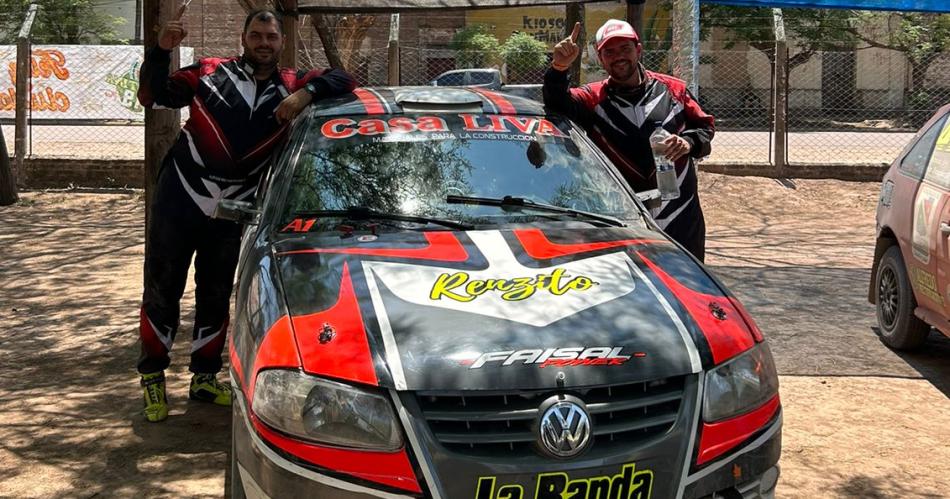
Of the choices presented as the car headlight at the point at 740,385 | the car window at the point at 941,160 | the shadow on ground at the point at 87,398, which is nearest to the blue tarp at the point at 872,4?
the car window at the point at 941,160

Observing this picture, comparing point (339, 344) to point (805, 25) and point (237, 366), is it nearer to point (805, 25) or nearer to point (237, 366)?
point (237, 366)

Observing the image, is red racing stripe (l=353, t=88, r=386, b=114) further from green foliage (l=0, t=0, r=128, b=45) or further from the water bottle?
green foliage (l=0, t=0, r=128, b=45)

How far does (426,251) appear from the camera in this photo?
3.36m

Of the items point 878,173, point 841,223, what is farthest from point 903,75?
point 841,223

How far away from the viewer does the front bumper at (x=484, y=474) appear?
256 centimetres

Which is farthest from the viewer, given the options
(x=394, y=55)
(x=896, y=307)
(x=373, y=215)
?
(x=394, y=55)

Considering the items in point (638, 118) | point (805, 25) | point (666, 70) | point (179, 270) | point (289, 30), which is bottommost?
point (179, 270)

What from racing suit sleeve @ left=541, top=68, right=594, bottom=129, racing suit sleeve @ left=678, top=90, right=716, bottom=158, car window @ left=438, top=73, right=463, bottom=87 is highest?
car window @ left=438, top=73, right=463, bottom=87

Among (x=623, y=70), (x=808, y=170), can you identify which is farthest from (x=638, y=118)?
(x=808, y=170)

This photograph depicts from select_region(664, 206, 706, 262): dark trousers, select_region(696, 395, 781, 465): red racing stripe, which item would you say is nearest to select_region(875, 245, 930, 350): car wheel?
select_region(664, 206, 706, 262): dark trousers

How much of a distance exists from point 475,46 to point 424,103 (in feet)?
78.3

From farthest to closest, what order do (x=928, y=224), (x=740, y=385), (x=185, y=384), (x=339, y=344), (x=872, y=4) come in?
(x=872, y=4), (x=928, y=224), (x=185, y=384), (x=740, y=385), (x=339, y=344)

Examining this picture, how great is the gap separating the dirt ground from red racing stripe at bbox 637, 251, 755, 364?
1297 mm

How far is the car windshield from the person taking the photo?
385 cm
